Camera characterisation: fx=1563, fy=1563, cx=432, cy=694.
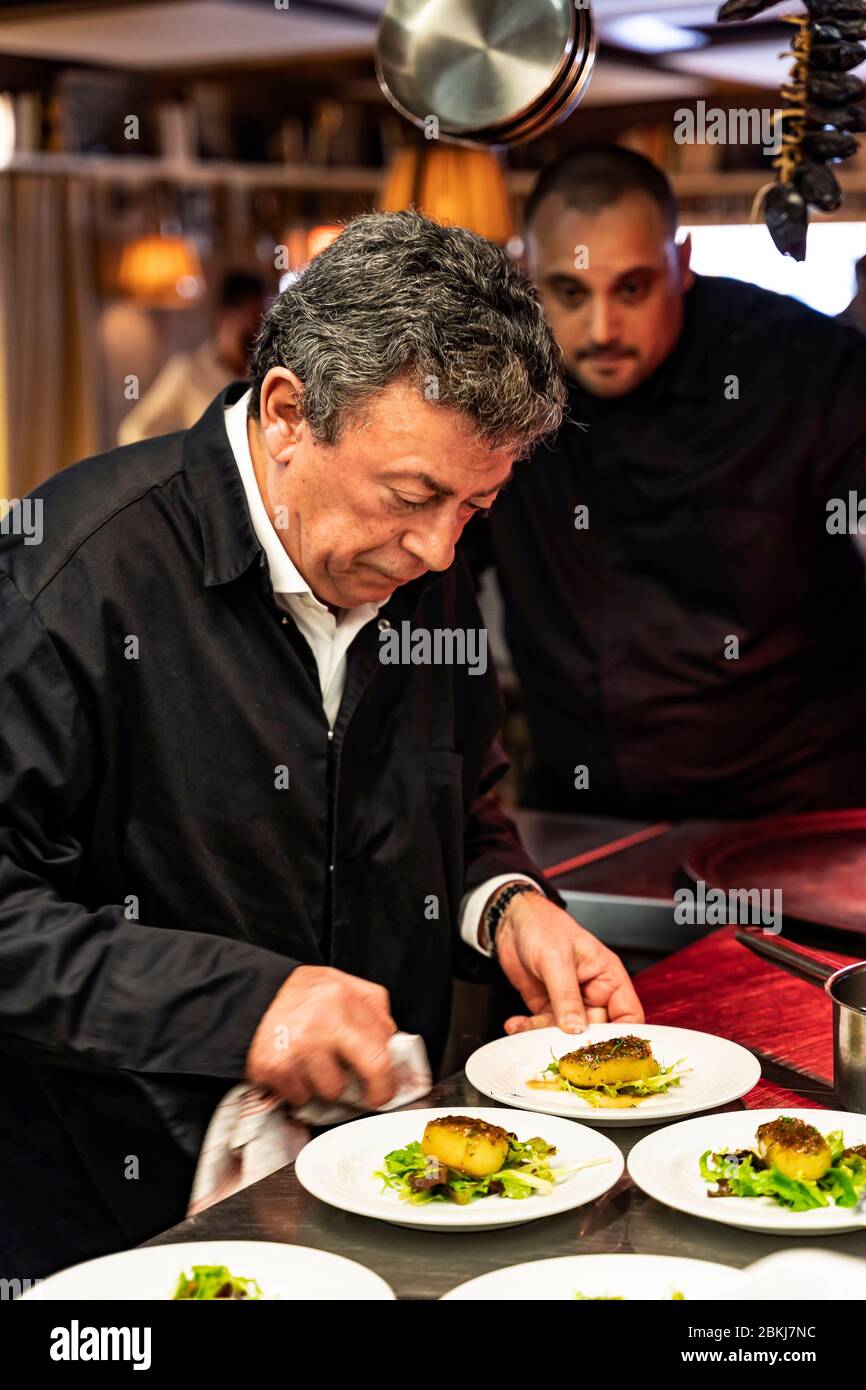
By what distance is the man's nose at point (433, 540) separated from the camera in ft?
5.34

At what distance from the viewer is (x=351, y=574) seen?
1704 mm

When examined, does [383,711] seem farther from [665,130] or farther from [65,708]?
[665,130]

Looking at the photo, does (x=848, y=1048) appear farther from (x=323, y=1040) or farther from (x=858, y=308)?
(x=858, y=308)

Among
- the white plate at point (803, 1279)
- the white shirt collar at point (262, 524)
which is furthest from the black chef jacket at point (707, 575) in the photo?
the white plate at point (803, 1279)

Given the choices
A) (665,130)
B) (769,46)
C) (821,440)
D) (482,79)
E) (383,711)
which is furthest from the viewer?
(665,130)

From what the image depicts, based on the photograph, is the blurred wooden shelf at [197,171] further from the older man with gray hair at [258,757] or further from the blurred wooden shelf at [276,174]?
the older man with gray hair at [258,757]

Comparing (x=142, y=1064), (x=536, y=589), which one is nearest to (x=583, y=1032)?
(x=142, y=1064)

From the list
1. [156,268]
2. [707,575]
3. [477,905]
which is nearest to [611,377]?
[707,575]

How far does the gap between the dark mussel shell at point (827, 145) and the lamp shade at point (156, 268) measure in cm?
574

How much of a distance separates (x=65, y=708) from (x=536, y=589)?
66.1 inches

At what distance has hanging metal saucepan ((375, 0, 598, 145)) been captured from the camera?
218 cm

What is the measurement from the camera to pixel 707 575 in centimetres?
305

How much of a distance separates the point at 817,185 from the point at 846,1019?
4.07 feet

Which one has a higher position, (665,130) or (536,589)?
(665,130)
